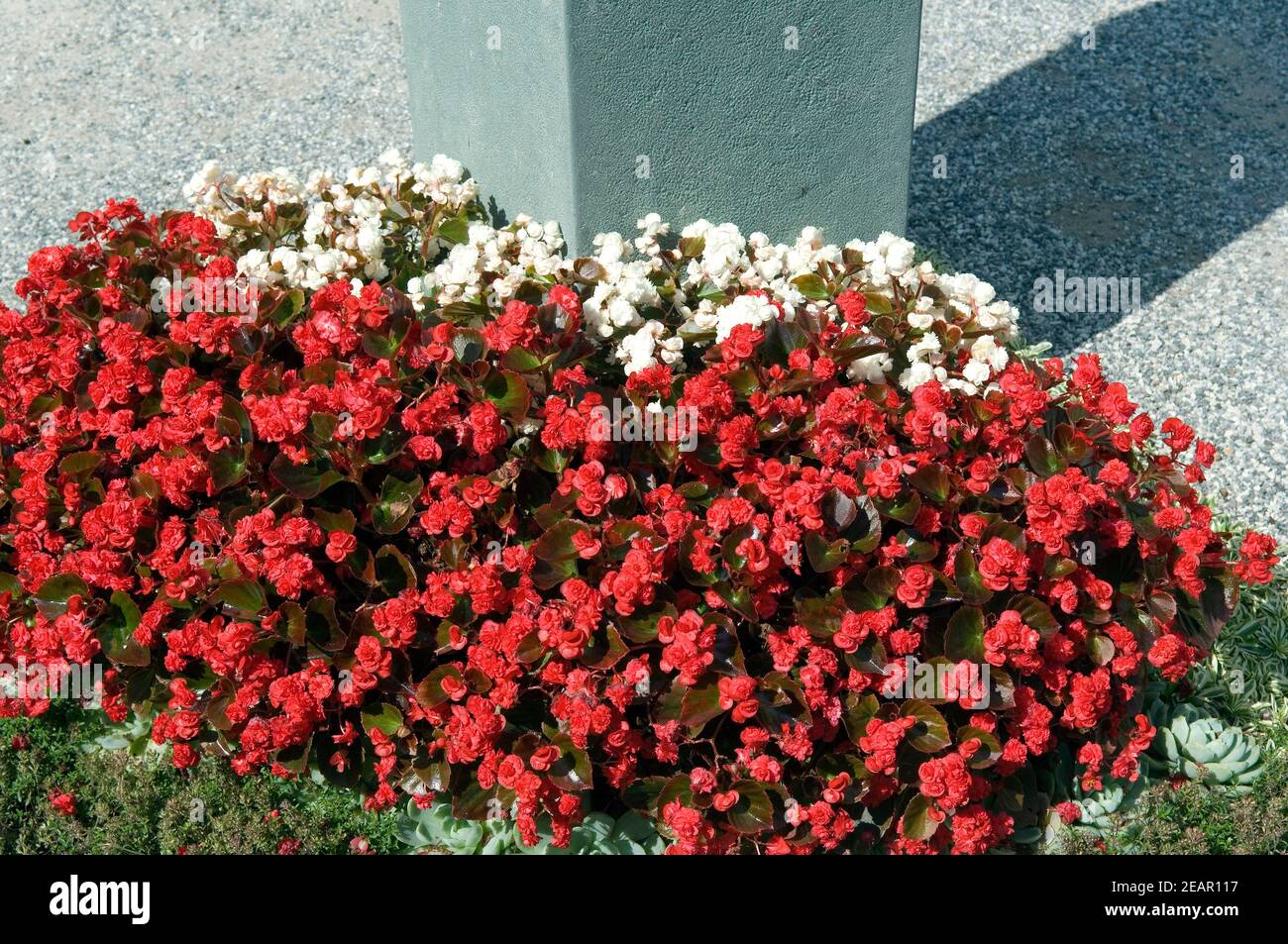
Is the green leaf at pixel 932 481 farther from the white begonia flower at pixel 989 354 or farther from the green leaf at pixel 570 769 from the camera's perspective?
the green leaf at pixel 570 769

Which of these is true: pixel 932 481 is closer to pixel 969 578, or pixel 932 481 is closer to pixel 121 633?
pixel 969 578

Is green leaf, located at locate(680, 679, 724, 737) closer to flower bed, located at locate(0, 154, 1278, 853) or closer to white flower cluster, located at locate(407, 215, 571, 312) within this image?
flower bed, located at locate(0, 154, 1278, 853)

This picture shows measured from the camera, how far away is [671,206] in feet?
11.7

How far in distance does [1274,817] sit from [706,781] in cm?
135

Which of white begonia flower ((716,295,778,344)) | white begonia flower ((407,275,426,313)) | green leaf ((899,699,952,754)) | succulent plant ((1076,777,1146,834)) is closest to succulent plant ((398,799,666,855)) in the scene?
green leaf ((899,699,952,754))

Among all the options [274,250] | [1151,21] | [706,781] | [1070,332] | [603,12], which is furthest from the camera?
[1151,21]

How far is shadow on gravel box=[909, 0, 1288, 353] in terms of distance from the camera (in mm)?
4883

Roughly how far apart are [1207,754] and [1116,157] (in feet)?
11.0

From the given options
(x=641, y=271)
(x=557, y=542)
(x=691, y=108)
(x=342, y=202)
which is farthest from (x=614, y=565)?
(x=342, y=202)

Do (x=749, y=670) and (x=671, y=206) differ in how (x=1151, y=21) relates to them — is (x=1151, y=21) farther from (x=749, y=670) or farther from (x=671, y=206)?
(x=749, y=670)

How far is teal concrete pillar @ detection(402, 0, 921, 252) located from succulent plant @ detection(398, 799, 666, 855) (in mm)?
1623

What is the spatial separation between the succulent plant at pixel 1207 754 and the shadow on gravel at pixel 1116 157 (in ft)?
6.09

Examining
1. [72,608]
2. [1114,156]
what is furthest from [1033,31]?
[72,608]

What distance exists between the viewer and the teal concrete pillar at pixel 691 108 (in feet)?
10.9
